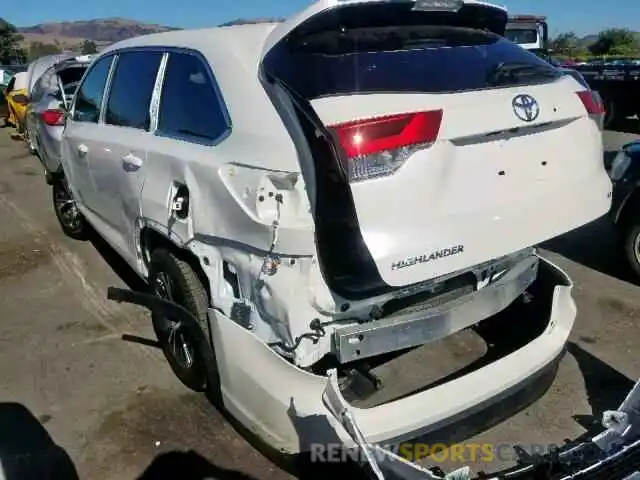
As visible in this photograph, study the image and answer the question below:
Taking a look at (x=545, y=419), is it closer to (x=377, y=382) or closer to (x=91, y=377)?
(x=377, y=382)

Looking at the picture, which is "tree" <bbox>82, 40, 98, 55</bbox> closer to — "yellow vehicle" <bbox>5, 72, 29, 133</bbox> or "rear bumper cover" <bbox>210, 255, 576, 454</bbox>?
"yellow vehicle" <bbox>5, 72, 29, 133</bbox>

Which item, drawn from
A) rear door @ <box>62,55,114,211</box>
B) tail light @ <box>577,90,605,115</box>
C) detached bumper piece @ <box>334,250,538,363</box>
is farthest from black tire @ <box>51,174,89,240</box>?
tail light @ <box>577,90,605,115</box>

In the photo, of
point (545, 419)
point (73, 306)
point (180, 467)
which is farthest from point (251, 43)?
point (73, 306)

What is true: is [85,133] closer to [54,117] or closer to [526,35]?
[54,117]

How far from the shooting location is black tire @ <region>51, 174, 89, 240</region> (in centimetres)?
599

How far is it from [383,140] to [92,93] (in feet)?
10.0

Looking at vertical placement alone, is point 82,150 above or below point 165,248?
above

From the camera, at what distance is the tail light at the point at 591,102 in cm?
281

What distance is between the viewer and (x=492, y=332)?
12.0 ft

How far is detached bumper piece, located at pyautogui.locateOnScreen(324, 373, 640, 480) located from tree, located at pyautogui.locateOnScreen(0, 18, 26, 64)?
4287cm

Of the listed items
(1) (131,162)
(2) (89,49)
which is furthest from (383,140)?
(2) (89,49)

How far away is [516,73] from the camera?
2689 mm

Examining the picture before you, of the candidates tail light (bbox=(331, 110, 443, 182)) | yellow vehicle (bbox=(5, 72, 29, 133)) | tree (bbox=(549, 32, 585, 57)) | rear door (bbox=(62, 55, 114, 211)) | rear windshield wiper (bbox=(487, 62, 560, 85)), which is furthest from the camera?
tree (bbox=(549, 32, 585, 57))

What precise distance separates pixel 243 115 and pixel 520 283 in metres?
1.50
